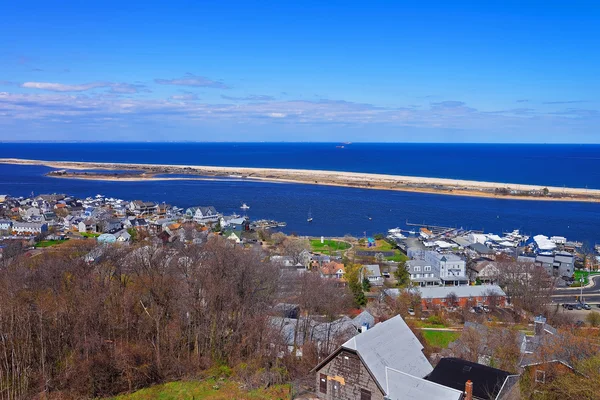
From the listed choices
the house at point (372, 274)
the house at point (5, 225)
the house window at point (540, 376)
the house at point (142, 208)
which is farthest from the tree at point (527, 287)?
the house at point (5, 225)

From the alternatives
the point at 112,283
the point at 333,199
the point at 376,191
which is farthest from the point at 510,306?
the point at 376,191

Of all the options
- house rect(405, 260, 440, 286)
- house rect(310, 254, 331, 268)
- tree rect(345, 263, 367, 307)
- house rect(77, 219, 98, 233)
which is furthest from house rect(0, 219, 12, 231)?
house rect(405, 260, 440, 286)

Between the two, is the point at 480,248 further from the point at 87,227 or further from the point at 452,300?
the point at 87,227

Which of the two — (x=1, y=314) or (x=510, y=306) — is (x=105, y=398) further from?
(x=510, y=306)

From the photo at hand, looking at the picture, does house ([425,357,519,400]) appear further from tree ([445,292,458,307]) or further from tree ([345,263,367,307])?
tree ([445,292,458,307])

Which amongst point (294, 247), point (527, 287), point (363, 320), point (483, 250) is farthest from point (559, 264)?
point (363, 320)

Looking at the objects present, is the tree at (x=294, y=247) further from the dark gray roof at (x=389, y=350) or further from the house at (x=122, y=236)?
the dark gray roof at (x=389, y=350)
